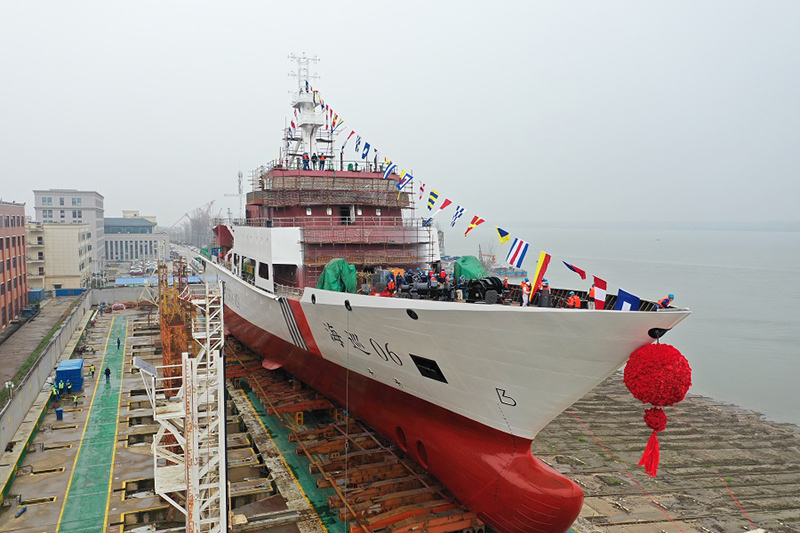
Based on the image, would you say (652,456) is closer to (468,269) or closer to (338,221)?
(468,269)

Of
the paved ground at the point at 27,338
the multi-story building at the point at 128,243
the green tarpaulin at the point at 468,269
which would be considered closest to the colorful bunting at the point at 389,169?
the green tarpaulin at the point at 468,269

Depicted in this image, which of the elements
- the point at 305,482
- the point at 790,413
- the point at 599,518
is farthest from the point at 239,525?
the point at 790,413

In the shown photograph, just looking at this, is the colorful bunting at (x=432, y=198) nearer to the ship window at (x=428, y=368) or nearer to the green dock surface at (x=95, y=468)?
the ship window at (x=428, y=368)

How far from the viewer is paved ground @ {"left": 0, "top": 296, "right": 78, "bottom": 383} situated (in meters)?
18.9

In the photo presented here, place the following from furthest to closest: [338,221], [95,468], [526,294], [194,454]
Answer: [338,221] < [95,468] < [526,294] < [194,454]

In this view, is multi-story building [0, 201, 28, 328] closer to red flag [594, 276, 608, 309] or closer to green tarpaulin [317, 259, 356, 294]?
green tarpaulin [317, 259, 356, 294]

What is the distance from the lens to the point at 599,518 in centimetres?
1002

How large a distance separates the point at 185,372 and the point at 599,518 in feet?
26.7

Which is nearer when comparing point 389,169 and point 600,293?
point 600,293

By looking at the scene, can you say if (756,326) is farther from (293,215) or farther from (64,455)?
(64,455)

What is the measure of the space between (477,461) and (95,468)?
27.9 feet

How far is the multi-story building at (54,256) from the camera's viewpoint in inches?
1375

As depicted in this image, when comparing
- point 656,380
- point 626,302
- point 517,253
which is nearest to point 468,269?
point 517,253

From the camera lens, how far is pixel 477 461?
8508 millimetres
